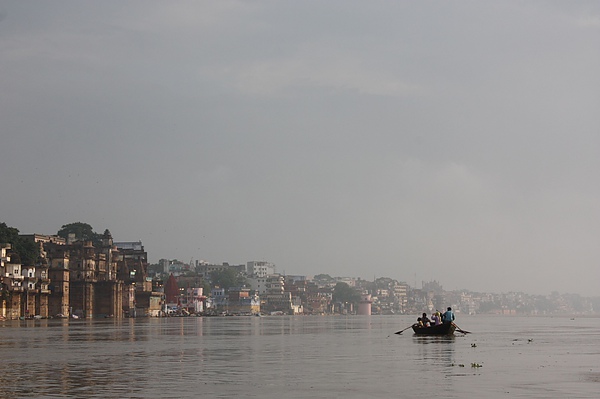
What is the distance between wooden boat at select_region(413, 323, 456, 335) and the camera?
74.6 m

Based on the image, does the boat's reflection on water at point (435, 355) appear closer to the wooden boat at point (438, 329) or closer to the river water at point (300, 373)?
the river water at point (300, 373)

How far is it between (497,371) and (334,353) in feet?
53.5

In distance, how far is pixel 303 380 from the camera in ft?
114

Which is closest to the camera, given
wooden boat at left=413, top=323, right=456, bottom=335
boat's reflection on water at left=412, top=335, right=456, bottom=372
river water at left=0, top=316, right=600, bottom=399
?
river water at left=0, top=316, right=600, bottom=399

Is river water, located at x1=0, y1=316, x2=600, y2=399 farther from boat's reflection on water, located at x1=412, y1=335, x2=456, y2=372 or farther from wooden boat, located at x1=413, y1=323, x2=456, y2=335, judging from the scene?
wooden boat, located at x1=413, y1=323, x2=456, y2=335

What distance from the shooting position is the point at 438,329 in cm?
7638

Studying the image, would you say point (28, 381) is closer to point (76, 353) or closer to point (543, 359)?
point (76, 353)

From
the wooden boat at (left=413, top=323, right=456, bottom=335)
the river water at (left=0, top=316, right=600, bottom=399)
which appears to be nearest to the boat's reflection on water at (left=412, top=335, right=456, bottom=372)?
the river water at (left=0, top=316, right=600, bottom=399)

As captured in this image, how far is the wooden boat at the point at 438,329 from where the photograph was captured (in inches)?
2936

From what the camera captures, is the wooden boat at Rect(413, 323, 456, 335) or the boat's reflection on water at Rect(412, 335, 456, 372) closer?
the boat's reflection on water at Rect(412, 335, 456, 372)

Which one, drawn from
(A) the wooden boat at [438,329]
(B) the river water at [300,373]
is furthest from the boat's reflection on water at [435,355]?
(A) the wooden boat at [438,329]

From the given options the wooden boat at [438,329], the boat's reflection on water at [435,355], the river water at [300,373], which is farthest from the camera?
the wooden boat at [438,329]

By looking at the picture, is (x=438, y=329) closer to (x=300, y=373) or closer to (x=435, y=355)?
(x=435, y=355)

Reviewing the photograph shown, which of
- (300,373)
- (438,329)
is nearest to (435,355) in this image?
(300,373)
